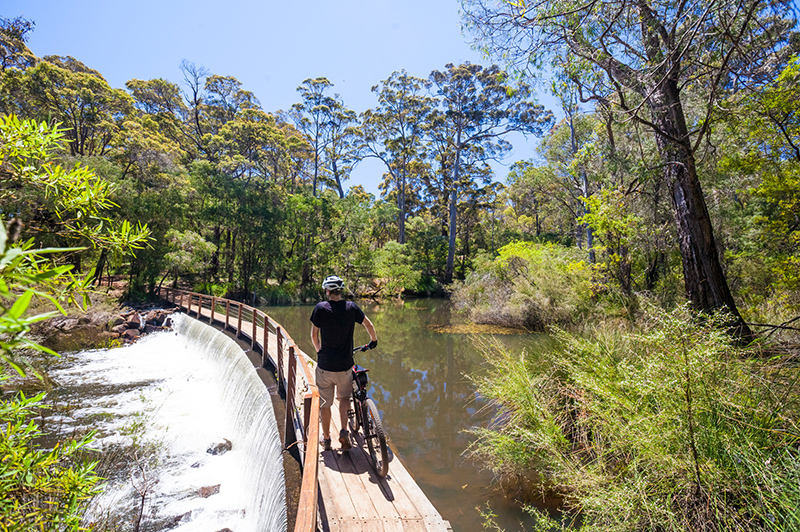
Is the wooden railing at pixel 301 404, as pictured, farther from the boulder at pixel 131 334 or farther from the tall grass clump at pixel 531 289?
the tall grass clump at pixel 531 289

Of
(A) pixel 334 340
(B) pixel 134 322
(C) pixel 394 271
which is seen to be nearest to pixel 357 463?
(A) pixel 334 340

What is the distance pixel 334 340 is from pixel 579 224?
49.7 ft

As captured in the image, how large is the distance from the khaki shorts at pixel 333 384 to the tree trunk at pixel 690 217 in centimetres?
468

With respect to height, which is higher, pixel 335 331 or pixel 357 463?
pixel 335 331

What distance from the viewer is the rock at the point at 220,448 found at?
607 cm

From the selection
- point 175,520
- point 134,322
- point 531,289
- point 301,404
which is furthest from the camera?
point 134,322

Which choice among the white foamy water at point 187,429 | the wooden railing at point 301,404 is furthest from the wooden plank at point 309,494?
the white foamy water at point 187,429

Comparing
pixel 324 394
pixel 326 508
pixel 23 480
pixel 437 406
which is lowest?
pixel 437 406

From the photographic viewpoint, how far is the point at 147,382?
9.26m

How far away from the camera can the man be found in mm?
3594

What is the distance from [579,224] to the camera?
1605 centimetres

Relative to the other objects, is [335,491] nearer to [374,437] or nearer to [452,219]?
[374,437]

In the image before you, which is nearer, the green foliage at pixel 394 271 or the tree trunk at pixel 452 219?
the green foliage at pixel 394 271

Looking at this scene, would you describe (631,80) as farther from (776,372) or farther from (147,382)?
(147,382)
